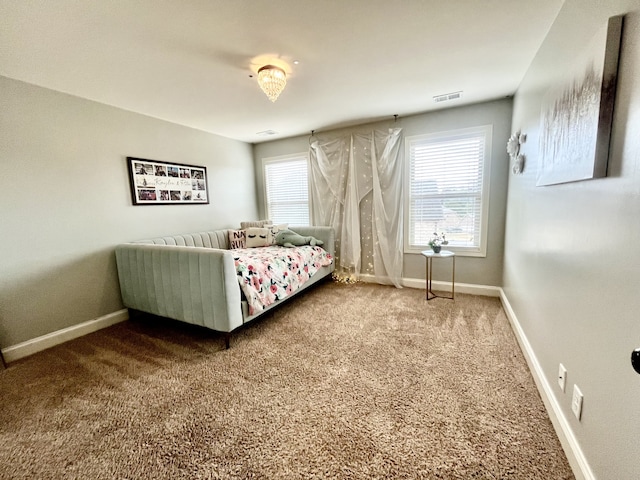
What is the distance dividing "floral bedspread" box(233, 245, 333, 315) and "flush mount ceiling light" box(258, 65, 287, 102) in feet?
5.09

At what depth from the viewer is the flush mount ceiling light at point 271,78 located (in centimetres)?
206

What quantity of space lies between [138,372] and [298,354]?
1255mm

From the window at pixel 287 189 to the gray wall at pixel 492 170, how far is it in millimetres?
1342

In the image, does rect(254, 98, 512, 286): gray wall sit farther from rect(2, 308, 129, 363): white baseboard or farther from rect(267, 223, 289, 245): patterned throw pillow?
rect(2, 308, 129, 363): white baseboard

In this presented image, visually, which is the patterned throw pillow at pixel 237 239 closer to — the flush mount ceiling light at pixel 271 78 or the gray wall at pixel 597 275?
the flush mount ceiling light at pixel 271 78

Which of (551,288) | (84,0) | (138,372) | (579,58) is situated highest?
(84,0)

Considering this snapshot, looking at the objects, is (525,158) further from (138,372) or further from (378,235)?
(138,372)

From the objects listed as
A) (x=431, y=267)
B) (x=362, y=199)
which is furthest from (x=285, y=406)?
(x=362, y=199)

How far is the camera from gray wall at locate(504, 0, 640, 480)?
863 mm

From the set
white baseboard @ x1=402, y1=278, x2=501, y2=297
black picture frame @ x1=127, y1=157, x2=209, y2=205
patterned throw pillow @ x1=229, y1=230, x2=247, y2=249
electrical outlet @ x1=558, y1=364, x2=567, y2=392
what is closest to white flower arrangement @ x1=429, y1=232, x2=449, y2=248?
white baseboard @ x1=402, y1=278, x2=501, y2=297

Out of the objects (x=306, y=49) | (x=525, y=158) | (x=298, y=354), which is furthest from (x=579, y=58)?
(x=298, y=354)

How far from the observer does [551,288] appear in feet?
5.07

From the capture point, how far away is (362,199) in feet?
12.8

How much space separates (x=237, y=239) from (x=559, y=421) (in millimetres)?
3776
